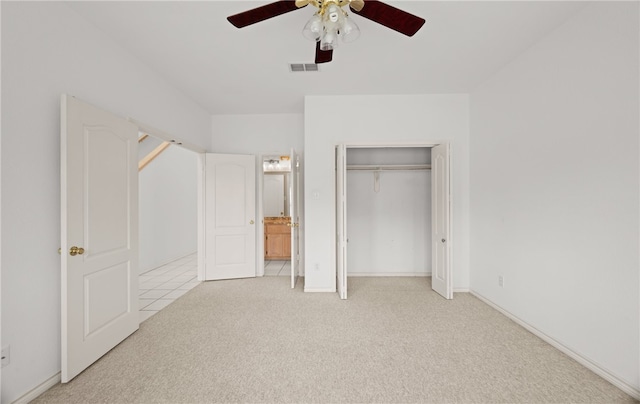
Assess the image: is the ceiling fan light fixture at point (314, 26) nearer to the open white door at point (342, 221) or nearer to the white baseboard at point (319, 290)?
the open white door at point (342, 221)

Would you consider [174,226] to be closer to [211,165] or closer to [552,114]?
[211,165]

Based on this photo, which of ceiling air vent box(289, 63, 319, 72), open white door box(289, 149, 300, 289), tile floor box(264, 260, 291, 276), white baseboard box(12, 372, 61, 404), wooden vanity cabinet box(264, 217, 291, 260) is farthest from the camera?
wooden vanity cabinet box(264, 217, 291, 260)

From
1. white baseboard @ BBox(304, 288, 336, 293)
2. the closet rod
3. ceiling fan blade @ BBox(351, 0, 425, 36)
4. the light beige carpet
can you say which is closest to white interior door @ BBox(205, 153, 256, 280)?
the light beige carpet

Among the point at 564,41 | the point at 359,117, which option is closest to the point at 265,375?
the point at 359,117

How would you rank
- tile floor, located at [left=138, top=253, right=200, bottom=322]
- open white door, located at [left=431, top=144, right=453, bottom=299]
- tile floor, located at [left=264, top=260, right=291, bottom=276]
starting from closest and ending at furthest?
tile floor, located at [left=138, top=253, right=200, bottom=322], open white door, located at [left=431, top=144, right=453, bottom=299], tile floor, located at [left=264, top=260, right=291, bottom=276]

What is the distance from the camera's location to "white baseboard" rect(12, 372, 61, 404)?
1.68 meters

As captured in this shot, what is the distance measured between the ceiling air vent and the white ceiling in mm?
72

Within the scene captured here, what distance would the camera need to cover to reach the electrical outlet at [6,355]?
158cm

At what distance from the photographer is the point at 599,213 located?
1.95 m

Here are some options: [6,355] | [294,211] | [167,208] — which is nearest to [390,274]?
[294,211]

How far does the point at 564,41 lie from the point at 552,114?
591 millimetres

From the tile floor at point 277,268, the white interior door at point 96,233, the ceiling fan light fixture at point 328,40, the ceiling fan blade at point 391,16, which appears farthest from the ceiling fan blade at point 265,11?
the tile floor at point 277,268

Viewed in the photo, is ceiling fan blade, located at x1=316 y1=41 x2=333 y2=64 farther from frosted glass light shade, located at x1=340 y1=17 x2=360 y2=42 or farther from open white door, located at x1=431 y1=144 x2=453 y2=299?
open white door, located at x1=431 y1=144 x2=453 y2=299

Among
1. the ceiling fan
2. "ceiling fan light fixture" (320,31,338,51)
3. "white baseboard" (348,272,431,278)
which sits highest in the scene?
the ceiling fan
